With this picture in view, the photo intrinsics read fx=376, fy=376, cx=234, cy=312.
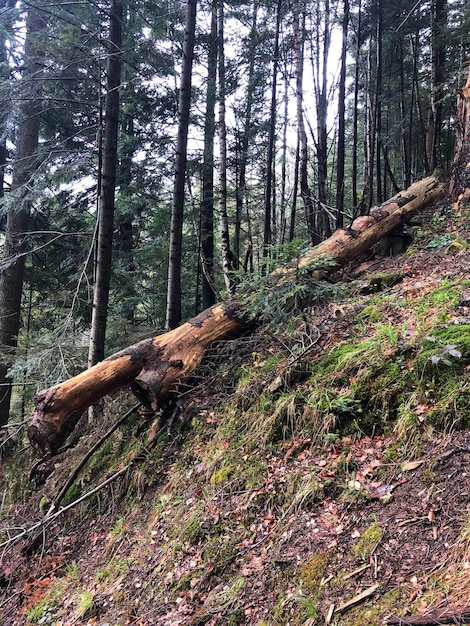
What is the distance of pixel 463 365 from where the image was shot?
323 cm

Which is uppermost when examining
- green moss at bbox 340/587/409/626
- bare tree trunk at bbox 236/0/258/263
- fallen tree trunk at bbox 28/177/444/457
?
bare tree trunk at bbox 236/0/258/263

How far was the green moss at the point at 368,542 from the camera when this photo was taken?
2.49 metres

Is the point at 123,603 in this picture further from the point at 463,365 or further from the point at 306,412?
the point at 463,365

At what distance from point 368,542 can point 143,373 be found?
3386 mm

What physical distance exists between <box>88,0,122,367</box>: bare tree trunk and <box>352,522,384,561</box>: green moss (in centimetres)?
507

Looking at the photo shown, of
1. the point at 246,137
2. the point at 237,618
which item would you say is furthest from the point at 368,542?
the point at 246,137

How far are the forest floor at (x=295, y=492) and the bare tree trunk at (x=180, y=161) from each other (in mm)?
1340

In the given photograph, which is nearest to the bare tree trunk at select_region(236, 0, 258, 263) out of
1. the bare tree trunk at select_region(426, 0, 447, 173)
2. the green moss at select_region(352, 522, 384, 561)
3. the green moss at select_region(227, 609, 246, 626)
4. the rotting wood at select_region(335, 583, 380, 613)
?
the bare tree trunk at select_region(426, 0, 447, 173)

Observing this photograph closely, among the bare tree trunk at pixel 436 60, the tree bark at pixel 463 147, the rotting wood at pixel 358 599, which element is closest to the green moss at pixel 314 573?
the rotting wood at pixel 358 599

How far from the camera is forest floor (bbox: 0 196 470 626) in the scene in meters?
2.42

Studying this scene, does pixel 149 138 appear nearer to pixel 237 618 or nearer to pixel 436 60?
pixel 436 60

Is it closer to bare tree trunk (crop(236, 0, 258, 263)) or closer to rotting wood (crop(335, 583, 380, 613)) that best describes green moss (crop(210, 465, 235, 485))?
rotting wood (crop(335, 583, 380, 613))

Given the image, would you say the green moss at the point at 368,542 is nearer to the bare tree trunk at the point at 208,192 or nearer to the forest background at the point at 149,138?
the forest background at the point at 149,138

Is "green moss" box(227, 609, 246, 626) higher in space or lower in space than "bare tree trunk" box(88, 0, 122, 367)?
lower
